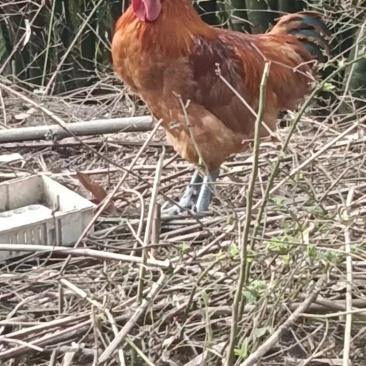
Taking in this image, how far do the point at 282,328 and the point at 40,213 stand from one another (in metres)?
1.12

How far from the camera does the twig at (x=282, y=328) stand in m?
1.50

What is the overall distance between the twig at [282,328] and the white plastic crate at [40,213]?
0.77 metres

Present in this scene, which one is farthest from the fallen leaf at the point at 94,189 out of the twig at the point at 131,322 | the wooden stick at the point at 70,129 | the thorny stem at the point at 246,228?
the thorny stem at the point at 246,228

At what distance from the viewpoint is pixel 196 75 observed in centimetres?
267

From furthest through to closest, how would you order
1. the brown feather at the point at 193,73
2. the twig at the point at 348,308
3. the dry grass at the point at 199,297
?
the brown feather at the point at 193,73 → the dry grass at the point at 199,297 → the twig at the point at 348,308

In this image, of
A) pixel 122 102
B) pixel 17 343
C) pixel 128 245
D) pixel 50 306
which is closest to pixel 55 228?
pixel 128 245

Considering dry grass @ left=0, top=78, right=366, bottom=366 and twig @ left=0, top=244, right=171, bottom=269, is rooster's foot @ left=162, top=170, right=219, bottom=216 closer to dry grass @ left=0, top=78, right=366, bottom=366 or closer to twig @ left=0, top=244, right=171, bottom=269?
dry grass @ left=0, top=78, right=366, bottom=366

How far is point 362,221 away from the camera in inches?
92.7

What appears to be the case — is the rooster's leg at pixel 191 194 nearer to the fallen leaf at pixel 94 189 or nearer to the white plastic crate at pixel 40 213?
the fallen leaf at pixel 94 189

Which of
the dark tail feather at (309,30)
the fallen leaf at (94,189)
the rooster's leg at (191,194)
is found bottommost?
the rooster's leg at (191,194)

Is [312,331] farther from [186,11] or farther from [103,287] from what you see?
[186,11]

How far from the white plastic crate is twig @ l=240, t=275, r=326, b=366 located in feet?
2.51

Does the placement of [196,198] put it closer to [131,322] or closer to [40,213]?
[40,213]

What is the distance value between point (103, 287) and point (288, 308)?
0.56 m
